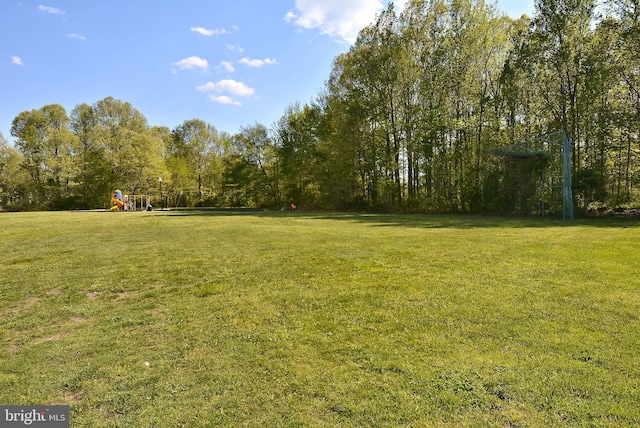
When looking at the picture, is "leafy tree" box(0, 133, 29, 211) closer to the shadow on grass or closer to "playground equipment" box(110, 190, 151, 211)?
"playground equipment" box(110, 190, 151, 211)

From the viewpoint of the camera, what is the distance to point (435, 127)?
23.3 metres

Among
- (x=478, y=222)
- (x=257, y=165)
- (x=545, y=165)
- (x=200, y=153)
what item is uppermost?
(x=200, y=153)

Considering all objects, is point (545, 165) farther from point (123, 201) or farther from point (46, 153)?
point (46, 153)

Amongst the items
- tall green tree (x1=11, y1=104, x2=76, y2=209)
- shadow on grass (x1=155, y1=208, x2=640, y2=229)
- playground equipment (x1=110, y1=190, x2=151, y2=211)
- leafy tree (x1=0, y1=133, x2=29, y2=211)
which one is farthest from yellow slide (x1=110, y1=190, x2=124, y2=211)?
shadow on grass (x1=155, y1=208, x2=640, y2=229)

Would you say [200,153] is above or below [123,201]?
above

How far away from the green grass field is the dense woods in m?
16.2

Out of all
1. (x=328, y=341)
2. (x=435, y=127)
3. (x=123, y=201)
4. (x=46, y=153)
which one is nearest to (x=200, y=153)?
(x=46, y=153)

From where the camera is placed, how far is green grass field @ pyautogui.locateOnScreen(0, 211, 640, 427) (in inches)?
85.9

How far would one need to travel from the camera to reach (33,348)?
10.3 ft

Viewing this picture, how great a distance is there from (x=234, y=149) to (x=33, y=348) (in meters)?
41.3

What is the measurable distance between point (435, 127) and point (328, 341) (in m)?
22.6

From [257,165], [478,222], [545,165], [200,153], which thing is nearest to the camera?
[478,222]

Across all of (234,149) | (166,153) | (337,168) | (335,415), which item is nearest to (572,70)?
(337,168)

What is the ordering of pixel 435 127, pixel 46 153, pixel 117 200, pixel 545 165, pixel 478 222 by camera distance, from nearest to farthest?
pixel 478 222 → pixel 545 165 → pixel 435 127 → pixel 117 200 → pixel 46 153
